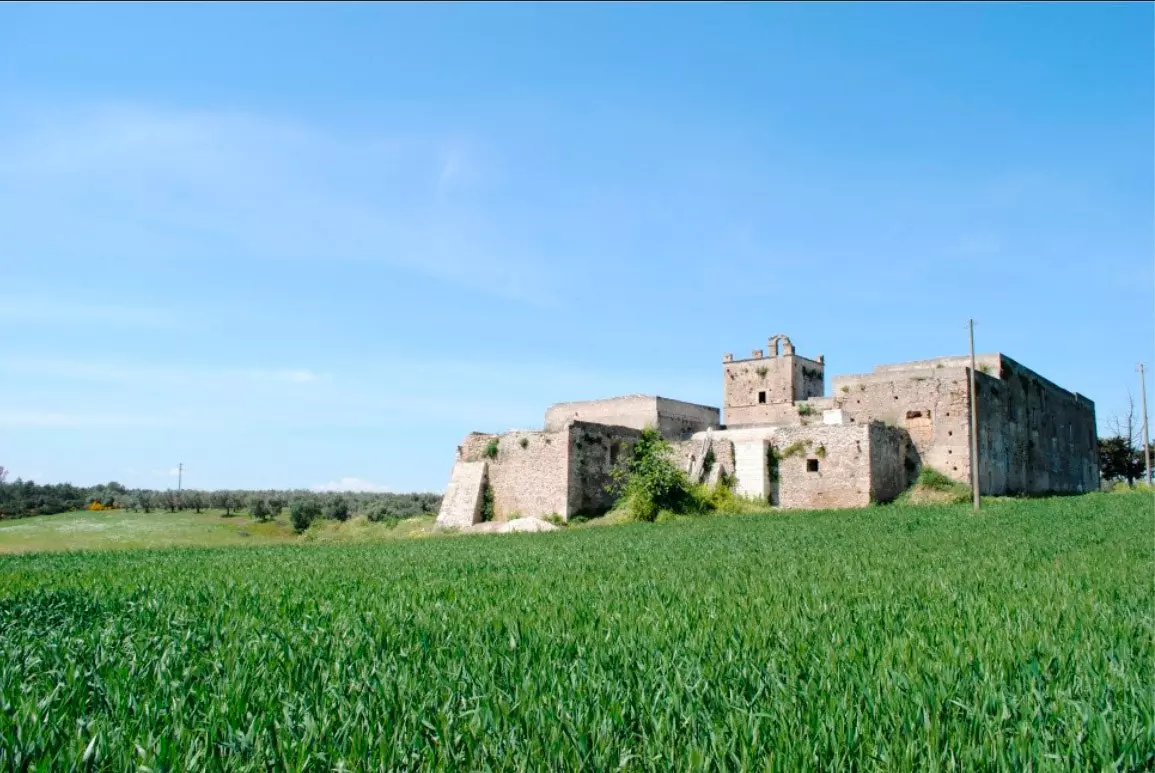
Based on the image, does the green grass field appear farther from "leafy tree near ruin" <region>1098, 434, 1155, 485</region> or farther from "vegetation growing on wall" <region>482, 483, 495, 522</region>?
"leafy tree near ruin" <region>1098, 434, 1155, 485</region>

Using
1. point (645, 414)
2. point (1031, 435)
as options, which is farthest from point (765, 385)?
point (1031, 435)

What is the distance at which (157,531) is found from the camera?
4309cm

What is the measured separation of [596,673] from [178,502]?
6769 cm

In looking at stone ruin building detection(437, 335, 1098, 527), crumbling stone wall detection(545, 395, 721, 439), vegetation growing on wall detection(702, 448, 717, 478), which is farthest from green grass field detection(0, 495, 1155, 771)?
crumbling stone wall detection(545, 395, 721, 439)

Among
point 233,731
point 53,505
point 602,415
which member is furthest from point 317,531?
point 233,731

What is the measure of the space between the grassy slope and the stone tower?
904 inches

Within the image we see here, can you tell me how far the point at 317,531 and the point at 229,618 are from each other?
34.6 meters

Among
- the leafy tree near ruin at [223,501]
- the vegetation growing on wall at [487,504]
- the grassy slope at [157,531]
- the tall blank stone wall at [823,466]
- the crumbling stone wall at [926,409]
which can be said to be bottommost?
the grassy slope at [157,531]

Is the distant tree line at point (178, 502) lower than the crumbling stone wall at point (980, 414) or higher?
lower

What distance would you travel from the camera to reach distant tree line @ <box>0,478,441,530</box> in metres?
56.5

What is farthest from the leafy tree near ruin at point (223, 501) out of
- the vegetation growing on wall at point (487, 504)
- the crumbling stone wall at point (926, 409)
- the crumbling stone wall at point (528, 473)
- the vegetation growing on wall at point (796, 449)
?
the crumbling stone wall at point (926, 409)

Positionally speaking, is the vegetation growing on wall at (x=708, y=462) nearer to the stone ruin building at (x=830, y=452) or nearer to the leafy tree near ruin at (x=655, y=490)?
the stone ruin building at (x=830, y=452)

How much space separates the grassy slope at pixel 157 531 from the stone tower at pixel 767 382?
75.3ft

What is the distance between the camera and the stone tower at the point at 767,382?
50844mm
